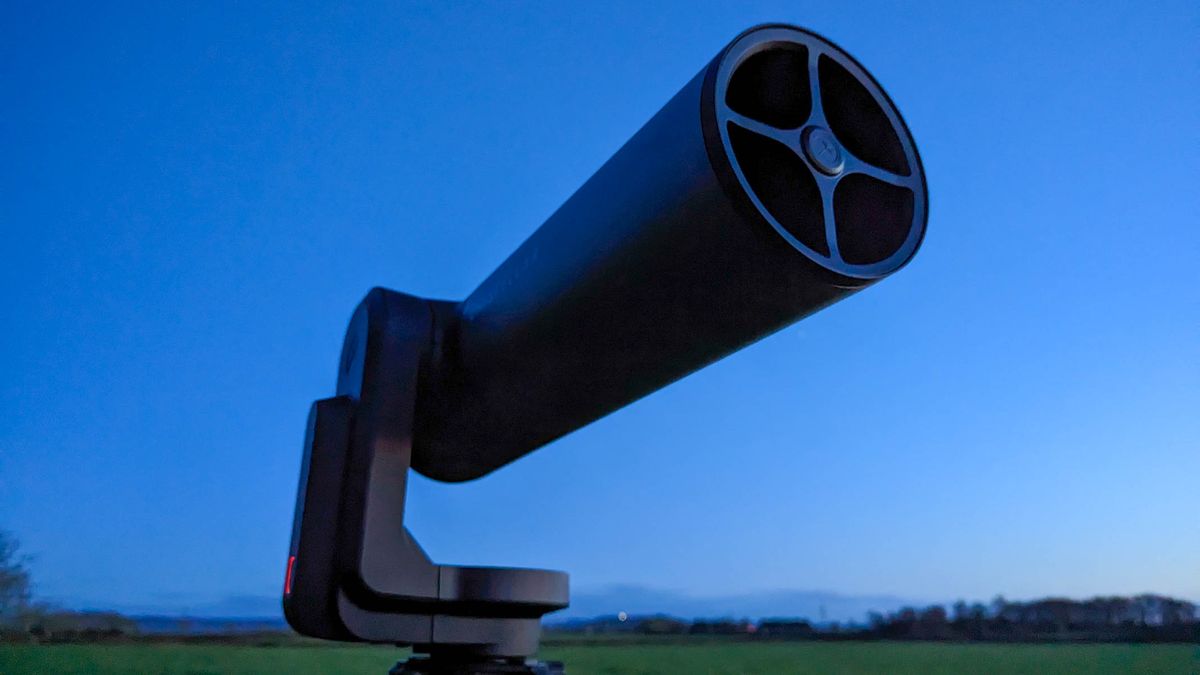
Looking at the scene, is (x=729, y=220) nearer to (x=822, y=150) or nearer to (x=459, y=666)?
(x=822, y=150)

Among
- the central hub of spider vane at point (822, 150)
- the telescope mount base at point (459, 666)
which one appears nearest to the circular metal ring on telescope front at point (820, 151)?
the central hub of spider vane at point (822, 150)

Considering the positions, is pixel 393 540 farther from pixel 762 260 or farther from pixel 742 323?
pixel 762 260

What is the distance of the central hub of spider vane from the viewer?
1146 mm

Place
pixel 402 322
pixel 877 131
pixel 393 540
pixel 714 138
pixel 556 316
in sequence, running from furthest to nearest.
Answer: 1. pixel 402 322
2. pixel 393 540
3. pixel 556 316
4. pixel 877 131
5. pixel 714 138

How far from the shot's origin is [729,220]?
1097 mm

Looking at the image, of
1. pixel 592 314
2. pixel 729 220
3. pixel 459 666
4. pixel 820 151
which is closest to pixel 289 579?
pixel 459 666

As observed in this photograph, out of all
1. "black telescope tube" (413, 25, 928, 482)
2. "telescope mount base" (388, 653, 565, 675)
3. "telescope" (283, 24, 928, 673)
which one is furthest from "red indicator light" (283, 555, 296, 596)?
"black telescope tube" (413, 25, 928, 482)

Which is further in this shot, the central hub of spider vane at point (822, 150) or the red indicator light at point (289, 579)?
the red indicator light at point (289, 579)

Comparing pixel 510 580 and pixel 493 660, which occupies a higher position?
pixel 510 580

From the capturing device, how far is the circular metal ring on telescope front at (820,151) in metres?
1.12

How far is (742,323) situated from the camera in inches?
52.4

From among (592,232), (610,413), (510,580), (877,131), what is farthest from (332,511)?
(877,131)

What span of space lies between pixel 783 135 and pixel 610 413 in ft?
2.72

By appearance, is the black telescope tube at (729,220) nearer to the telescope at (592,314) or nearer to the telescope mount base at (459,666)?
the telescope at (592,314)
